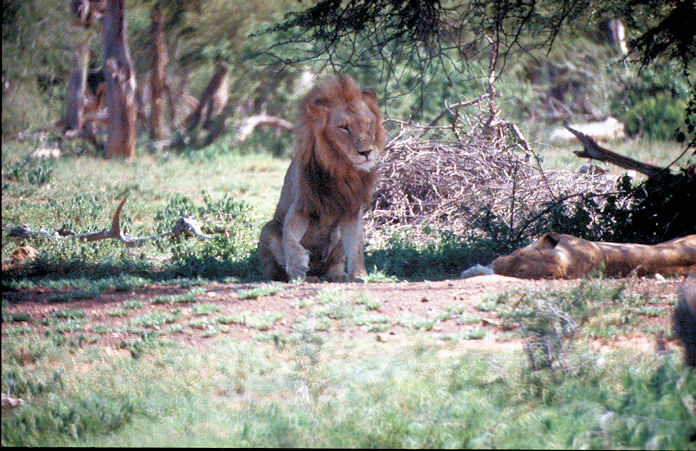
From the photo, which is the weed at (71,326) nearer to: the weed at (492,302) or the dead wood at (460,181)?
the weed at (492,302)

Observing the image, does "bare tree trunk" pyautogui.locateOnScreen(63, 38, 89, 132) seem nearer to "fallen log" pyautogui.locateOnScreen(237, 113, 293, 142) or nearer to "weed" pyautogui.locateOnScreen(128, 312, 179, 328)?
→ "fallen log" pyautogui.locateOnScreen(237, 113, 293, 142)

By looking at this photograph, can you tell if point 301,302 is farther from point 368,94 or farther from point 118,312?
point 368,94

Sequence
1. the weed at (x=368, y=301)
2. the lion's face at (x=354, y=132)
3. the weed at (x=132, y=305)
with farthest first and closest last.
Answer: the lion's face at (x=354, y=132)
the weed at (x=132, y=305)
the weed at (x=368, y=301)

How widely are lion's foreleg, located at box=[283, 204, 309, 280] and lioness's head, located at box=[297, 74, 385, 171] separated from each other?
555mm

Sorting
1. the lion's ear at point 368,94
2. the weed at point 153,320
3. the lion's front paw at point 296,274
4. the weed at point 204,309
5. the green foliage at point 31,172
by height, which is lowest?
the weed at point 153,320

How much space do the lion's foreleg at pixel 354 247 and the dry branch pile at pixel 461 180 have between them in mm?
2502

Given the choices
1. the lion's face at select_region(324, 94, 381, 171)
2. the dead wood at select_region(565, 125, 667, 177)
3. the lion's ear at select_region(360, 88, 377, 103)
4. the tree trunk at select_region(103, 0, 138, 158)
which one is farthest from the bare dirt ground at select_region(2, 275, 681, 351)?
the tree trunk at select_region(103, 0, 138, 158)

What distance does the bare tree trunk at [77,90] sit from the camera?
2245 cm

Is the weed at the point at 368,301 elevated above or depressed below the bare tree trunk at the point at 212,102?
below

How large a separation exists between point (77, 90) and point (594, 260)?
19085 mm

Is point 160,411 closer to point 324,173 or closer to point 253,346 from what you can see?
point 253,346

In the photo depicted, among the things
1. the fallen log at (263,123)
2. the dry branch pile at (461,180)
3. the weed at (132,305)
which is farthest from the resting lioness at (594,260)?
the fallen log at (263,123)

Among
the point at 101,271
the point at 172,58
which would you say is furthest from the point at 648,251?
the point at 172,58

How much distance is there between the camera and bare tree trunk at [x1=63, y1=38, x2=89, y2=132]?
884 inches
